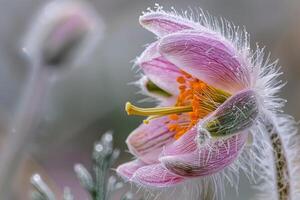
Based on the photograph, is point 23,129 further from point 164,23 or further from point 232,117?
point 232,117

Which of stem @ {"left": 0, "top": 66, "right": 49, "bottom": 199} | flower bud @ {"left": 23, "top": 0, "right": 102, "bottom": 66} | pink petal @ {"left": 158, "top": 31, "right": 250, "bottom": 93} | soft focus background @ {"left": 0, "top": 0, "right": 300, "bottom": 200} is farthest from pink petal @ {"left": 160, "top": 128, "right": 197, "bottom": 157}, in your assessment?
soft focus background @ {"left": 0, "top": 0, "right": 300, "bottom": 200}

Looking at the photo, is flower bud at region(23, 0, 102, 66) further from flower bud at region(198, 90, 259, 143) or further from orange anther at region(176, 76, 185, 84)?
flower bud at region(198, 90, 259, 143)

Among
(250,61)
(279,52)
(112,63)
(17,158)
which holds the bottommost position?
(17,158)

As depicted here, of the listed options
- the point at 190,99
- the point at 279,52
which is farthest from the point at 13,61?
the point at 190,99

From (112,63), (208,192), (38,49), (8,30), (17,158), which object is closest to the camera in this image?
(208,192)

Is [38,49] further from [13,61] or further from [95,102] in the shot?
[13,61]

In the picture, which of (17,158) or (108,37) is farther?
(108,37)
